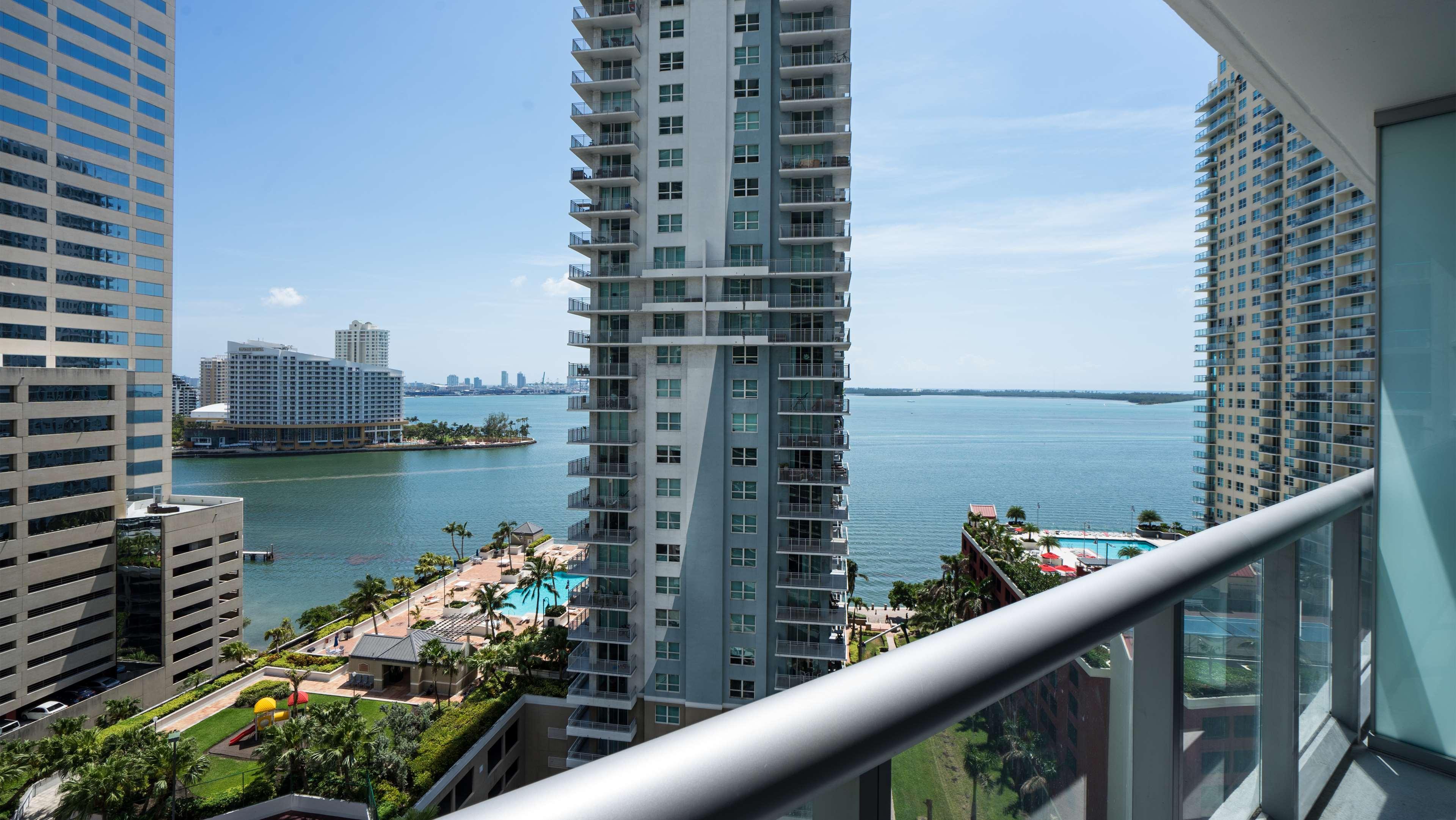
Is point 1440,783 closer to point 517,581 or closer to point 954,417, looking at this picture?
point 517,581

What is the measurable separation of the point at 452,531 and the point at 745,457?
23.9 meters

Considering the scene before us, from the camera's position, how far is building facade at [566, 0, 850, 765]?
13.0 metres

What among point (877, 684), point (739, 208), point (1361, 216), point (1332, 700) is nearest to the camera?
point (877, 684)

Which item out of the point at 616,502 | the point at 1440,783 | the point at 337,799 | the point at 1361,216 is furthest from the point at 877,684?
the point at 1361,216

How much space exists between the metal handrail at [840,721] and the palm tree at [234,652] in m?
23.2

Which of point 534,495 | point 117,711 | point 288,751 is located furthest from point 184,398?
point 288,751

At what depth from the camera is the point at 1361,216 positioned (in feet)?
67.3

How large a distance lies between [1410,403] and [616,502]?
1261 centimetres

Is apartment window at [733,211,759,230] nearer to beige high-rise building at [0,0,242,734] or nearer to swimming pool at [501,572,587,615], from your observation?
swimming pool at [501,572,587,615]

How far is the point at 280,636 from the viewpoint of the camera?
20.1m

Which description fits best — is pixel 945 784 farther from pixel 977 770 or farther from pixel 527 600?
pixel 527 600

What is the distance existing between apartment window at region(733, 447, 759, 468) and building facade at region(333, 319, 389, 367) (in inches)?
4386

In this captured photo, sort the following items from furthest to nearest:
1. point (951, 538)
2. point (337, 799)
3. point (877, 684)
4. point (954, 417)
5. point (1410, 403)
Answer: point (954, 417), point (951, 538), point (337, 799), point (1410, 403), point (877, 684)

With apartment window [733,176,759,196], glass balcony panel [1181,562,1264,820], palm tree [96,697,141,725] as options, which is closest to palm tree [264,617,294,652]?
palm tree [96,697,141,725]
